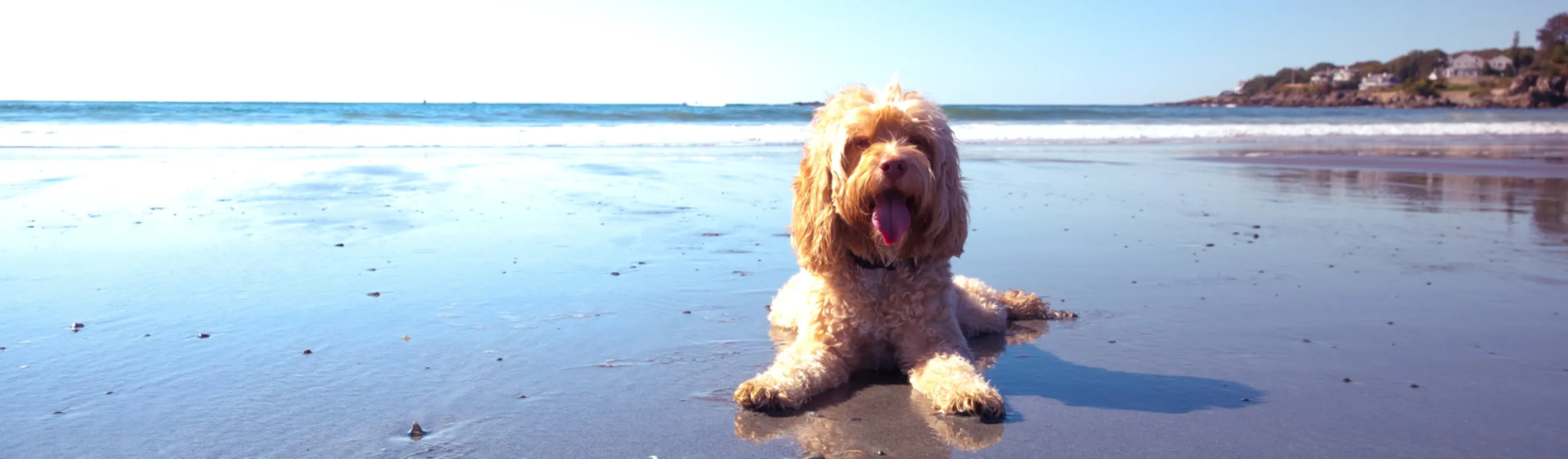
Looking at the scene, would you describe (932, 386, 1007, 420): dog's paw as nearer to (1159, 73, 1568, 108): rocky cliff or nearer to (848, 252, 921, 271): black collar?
(848, 252, 921, 271): black collar

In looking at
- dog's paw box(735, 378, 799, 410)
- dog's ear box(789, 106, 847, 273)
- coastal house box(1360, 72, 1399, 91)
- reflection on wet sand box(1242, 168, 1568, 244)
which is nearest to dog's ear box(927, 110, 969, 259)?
dog's ear box(789, 106, 847, 273)

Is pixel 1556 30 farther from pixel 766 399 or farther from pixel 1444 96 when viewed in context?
pixel 766 399

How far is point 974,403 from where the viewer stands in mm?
3373

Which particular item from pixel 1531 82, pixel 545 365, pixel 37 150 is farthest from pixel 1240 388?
pixel 1531 82

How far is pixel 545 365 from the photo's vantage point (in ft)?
13.5

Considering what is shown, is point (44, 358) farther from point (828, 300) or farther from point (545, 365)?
point (828, 300)

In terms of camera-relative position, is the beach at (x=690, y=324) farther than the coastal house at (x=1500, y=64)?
No

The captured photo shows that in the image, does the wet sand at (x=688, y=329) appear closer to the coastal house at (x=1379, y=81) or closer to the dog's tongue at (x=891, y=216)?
the dog's tongue at (x=891, y=216)

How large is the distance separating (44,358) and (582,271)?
2772 mm

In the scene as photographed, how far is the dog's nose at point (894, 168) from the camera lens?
3400 millimetres

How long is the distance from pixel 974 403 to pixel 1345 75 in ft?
495

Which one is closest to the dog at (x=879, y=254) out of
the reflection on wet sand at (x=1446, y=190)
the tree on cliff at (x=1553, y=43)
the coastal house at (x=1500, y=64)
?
the reflection on wet sand at (x=1446, y=190)

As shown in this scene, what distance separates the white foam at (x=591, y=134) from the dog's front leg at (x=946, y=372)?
18.4 metres

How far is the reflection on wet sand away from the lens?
9.20 m
